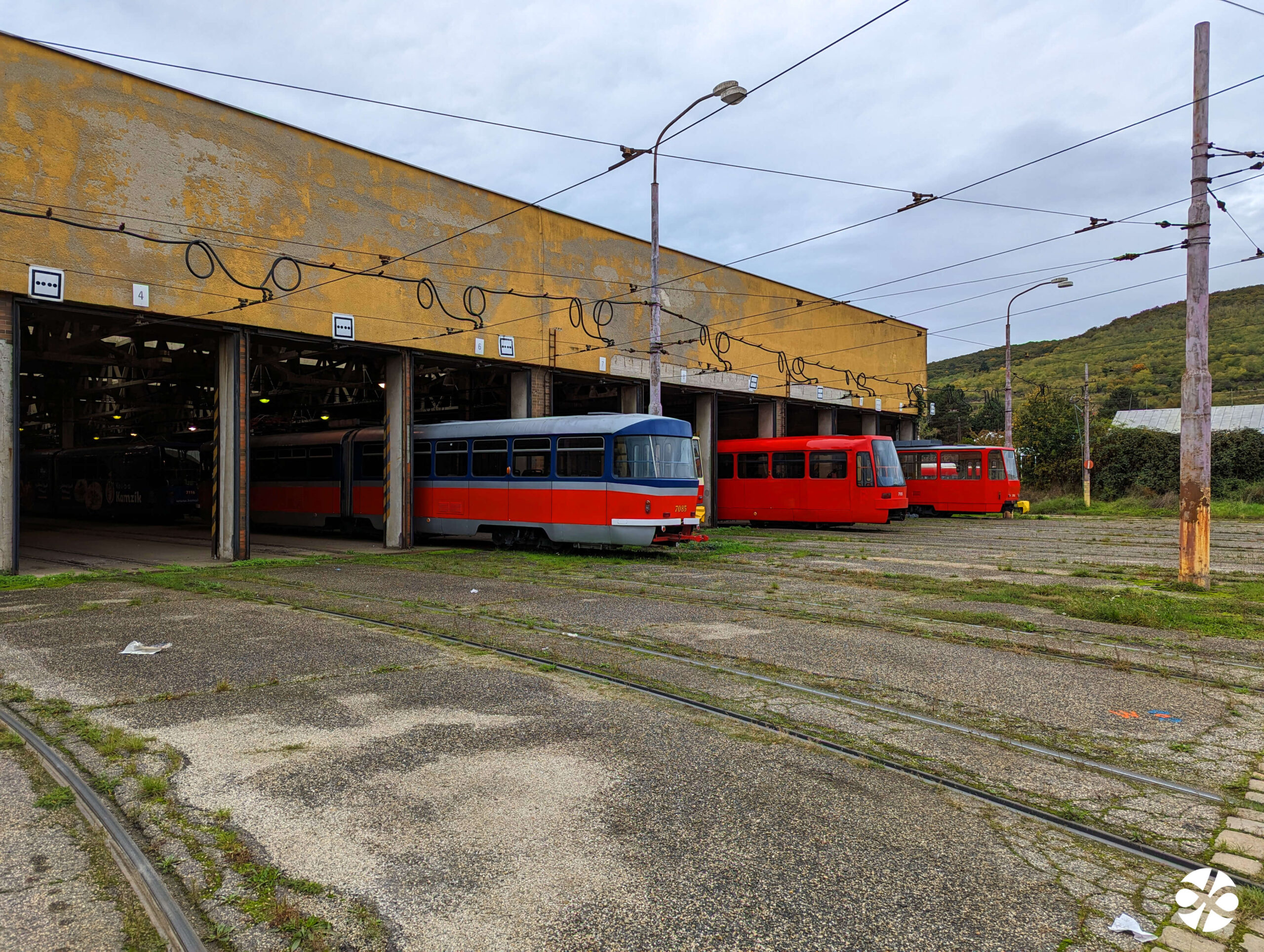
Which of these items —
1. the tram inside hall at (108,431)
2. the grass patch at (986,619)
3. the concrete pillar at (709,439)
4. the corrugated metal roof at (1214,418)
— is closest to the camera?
the grass patch at (986,619)

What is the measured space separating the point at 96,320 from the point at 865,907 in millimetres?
20101

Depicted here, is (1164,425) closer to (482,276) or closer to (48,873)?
(482,276)

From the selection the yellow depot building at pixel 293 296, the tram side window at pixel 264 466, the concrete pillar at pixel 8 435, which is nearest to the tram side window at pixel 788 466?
the yellow depot building at pixel 293 296

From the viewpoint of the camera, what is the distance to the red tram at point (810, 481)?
82.0ft

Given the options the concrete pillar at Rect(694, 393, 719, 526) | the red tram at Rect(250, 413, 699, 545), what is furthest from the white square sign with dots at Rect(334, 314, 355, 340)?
the concrete pillar at Rect(694, 393, 719, 526)

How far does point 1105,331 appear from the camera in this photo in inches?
4171

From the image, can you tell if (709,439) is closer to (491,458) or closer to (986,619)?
(491,458)

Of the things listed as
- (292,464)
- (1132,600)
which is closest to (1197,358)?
(1132,600)

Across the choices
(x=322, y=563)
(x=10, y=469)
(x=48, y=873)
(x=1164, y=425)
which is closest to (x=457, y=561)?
(x=322, y=563)

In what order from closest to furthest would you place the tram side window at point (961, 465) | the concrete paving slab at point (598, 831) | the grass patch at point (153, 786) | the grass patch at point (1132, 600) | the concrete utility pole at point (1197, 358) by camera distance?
the concrete paving slab at point (598, 831)
the grass patch at point (153, 786)
the grass patch at point (1132, 600)
the concrete utility pole at point (1197, 358)
the tram side window at point (961, 465)

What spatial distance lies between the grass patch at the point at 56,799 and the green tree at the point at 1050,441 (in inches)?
1832

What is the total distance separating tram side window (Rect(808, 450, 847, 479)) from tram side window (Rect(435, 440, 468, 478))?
1161cm

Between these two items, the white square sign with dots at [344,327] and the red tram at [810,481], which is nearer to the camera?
the white square sign with dots at [344,327]
